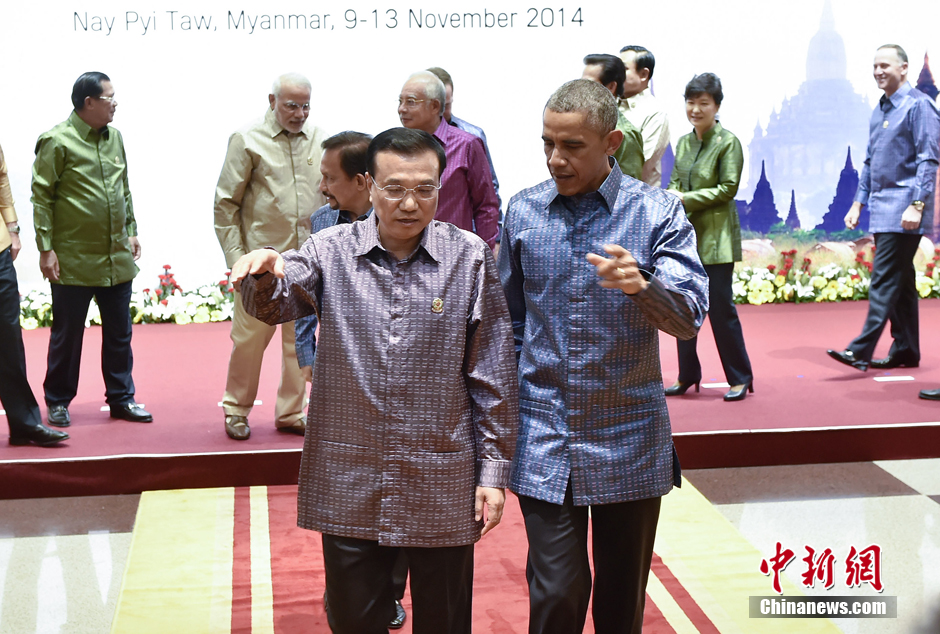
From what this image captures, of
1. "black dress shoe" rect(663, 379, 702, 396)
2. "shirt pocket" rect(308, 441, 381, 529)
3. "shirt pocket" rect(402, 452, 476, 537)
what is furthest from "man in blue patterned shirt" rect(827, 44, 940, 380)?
"shirt pocket" rect(308, 441, 381, 529)

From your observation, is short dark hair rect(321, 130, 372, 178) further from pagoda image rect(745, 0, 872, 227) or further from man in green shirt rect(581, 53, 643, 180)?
pagoda image rect(745, 0, 872, 227)

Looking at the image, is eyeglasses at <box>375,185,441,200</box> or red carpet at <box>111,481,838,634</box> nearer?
eyeglasses at <box>375,185,441,200</box>

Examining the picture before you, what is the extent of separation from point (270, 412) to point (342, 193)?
213cm

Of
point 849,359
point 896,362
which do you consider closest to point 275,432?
point 849,359

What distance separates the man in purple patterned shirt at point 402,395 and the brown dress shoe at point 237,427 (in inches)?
94.3

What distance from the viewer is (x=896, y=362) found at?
19.3ft

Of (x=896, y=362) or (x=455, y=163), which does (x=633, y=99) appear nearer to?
(x=455, y=163)

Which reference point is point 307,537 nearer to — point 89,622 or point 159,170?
point 89,622

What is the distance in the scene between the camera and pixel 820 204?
874 cm

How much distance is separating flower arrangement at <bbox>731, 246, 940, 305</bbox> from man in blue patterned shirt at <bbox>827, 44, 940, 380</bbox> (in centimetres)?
257

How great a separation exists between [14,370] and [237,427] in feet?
3.01

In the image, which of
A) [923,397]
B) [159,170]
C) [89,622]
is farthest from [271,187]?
[159,170]

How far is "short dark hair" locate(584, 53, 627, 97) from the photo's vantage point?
15.2 feet

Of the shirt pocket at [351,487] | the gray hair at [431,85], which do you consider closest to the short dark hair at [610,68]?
the gray hair at [431,85]
